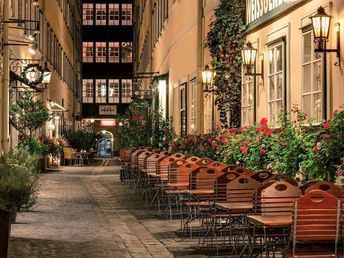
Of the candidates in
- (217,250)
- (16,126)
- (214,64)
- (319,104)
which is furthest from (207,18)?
(217,250)

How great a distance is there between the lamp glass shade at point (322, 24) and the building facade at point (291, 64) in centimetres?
15

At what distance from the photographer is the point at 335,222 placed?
713cm

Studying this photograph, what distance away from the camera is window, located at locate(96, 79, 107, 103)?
75688mm

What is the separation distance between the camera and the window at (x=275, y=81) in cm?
1472

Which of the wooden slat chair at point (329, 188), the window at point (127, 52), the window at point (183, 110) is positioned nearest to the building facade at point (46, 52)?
the window at point (183, 110)

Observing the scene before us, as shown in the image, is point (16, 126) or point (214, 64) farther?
point (16, 126)

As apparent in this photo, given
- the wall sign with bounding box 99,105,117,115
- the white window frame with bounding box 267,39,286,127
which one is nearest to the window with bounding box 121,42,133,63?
the wall sign with bounding box 99,105,117,115

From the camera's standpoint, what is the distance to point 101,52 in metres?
76.2

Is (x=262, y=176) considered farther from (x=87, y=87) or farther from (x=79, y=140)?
(x=87, y=87)

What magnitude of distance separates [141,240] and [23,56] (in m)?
18.0

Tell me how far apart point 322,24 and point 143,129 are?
66.8 feet

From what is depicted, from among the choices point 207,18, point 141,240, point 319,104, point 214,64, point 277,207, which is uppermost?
point 207,18

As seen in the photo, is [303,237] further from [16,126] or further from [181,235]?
[16,126]

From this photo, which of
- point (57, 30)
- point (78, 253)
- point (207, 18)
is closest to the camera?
point (78, 253)
